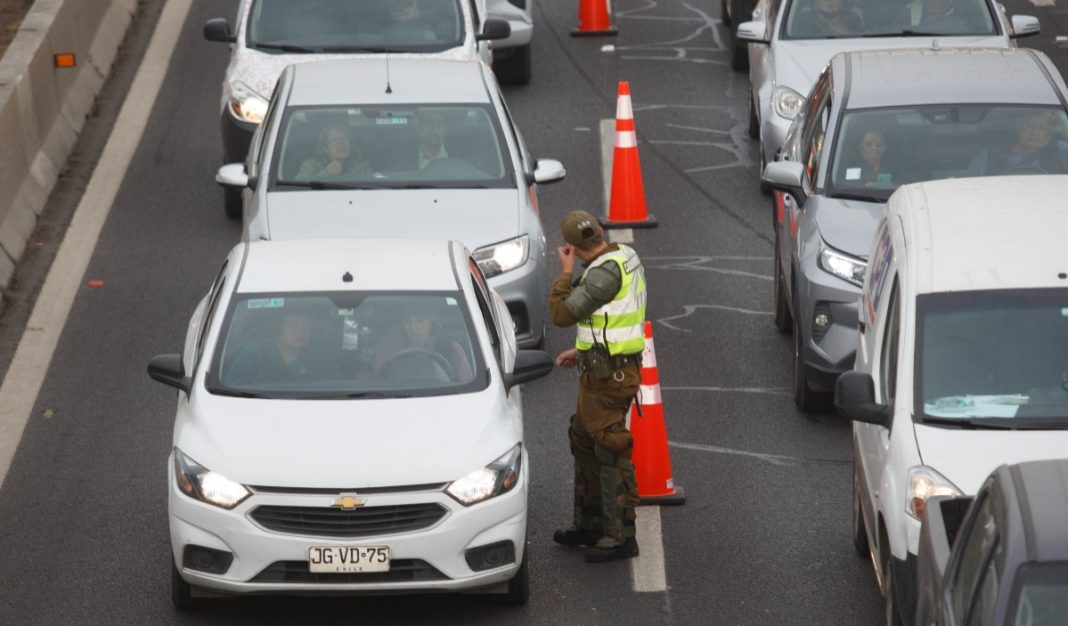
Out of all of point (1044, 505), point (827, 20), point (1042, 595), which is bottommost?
point (827, 20)

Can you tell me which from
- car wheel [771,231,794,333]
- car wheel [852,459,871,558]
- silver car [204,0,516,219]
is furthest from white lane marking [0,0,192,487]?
car wheel [771,231,794,333]

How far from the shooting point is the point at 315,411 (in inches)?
367

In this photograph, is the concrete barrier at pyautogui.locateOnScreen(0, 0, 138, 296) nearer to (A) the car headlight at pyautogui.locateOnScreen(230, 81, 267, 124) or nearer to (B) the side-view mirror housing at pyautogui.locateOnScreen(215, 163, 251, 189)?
(A) the car headlight at pyautogui.locateOnScreen(230, 81, 267, 124)

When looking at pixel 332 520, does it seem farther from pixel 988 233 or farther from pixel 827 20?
pixel 827 20

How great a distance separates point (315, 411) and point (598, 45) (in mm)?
13024

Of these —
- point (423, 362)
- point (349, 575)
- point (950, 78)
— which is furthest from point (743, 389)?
point (349, 575)

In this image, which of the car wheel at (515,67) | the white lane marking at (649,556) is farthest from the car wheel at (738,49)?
the white lane marking at (649,556)

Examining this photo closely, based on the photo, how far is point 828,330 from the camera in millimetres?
11742

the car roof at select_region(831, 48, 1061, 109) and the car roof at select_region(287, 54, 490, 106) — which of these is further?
the car roof at select_region(287, 54, 490, 106)

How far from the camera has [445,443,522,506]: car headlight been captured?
8.95 meters

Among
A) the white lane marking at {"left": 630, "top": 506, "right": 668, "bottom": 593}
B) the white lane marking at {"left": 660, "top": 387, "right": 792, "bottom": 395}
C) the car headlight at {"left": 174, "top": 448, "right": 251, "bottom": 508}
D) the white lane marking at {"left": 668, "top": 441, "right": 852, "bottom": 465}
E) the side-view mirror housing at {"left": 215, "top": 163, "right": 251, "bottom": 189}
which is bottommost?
the white lane marking at {"left": 660, "top": 387, "right": 792, "bottom": 395}

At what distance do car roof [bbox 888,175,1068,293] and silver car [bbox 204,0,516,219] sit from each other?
23.8 ft

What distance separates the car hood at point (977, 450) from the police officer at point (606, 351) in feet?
6.25

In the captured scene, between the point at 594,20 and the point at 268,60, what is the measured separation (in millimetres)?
6523
